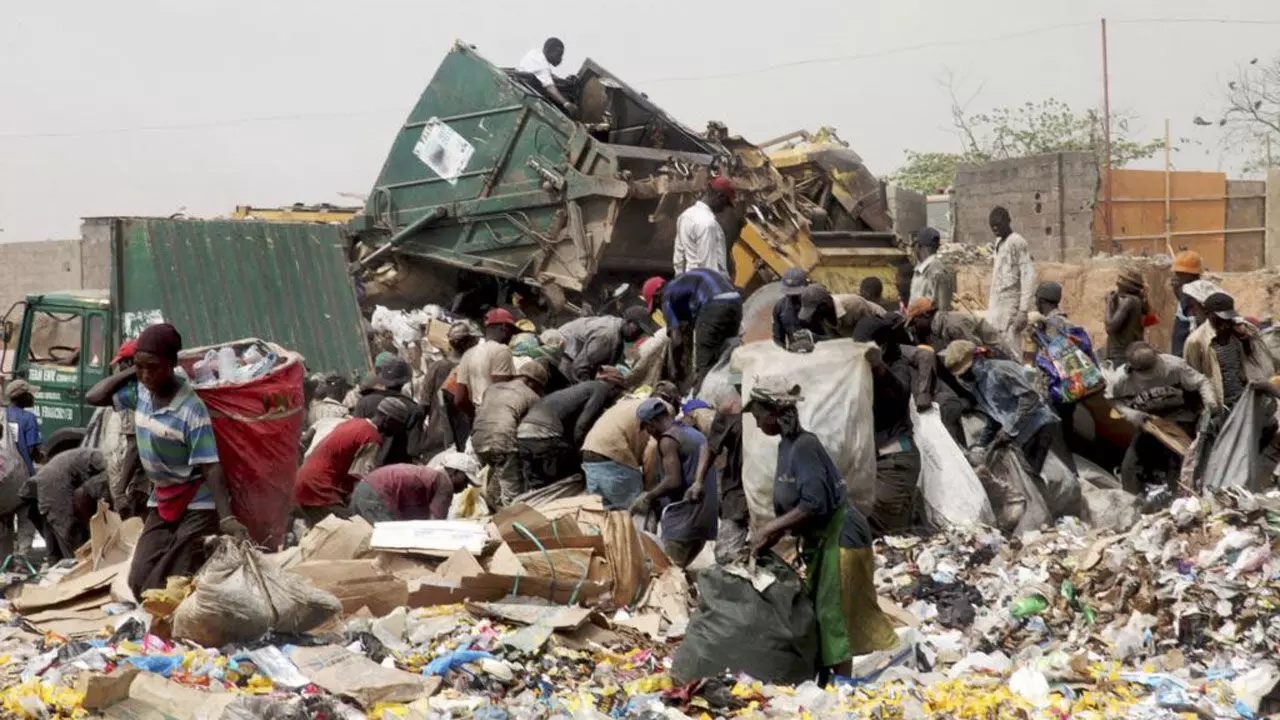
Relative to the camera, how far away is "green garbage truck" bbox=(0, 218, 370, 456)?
1069 centimetres

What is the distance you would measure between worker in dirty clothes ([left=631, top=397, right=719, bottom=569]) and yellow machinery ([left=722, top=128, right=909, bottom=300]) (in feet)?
16.2

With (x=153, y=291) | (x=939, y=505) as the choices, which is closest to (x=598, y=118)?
(x=153, y=291)

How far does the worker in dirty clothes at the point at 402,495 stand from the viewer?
7863 millimetres

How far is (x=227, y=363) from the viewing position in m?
6.59

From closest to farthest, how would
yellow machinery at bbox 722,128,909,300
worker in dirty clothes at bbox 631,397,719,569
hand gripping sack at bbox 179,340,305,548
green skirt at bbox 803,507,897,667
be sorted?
1. green skirt at bbox 803,507,897,667
2. hand gripping sack at bbox 179,340,305,548
3. worker in dirty clothes at bbox 631,397,719,569
4. yellow machinery at bbox 722,128,909,300

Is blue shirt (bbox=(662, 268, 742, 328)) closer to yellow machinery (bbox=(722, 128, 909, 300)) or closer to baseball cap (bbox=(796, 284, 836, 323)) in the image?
baseball cap (bbox=(796, 284, 836, 323))

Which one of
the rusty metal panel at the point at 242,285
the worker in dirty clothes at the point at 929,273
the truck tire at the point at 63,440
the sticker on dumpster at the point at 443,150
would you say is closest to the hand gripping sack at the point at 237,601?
the truck tire at the point at 63,440

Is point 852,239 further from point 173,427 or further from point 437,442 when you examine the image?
point 173,427

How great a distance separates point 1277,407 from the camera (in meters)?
8.02

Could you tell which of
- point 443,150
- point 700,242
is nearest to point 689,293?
point 700,242

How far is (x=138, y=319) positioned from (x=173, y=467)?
5641mm

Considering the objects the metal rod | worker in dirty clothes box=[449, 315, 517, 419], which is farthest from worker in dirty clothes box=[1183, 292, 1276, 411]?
the metal rod

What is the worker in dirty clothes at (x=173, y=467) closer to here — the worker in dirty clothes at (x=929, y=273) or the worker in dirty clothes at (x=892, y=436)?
the worker in dirty clothes at (x=892, y=436)

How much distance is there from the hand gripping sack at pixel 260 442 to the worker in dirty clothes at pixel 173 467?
10.1 inches
